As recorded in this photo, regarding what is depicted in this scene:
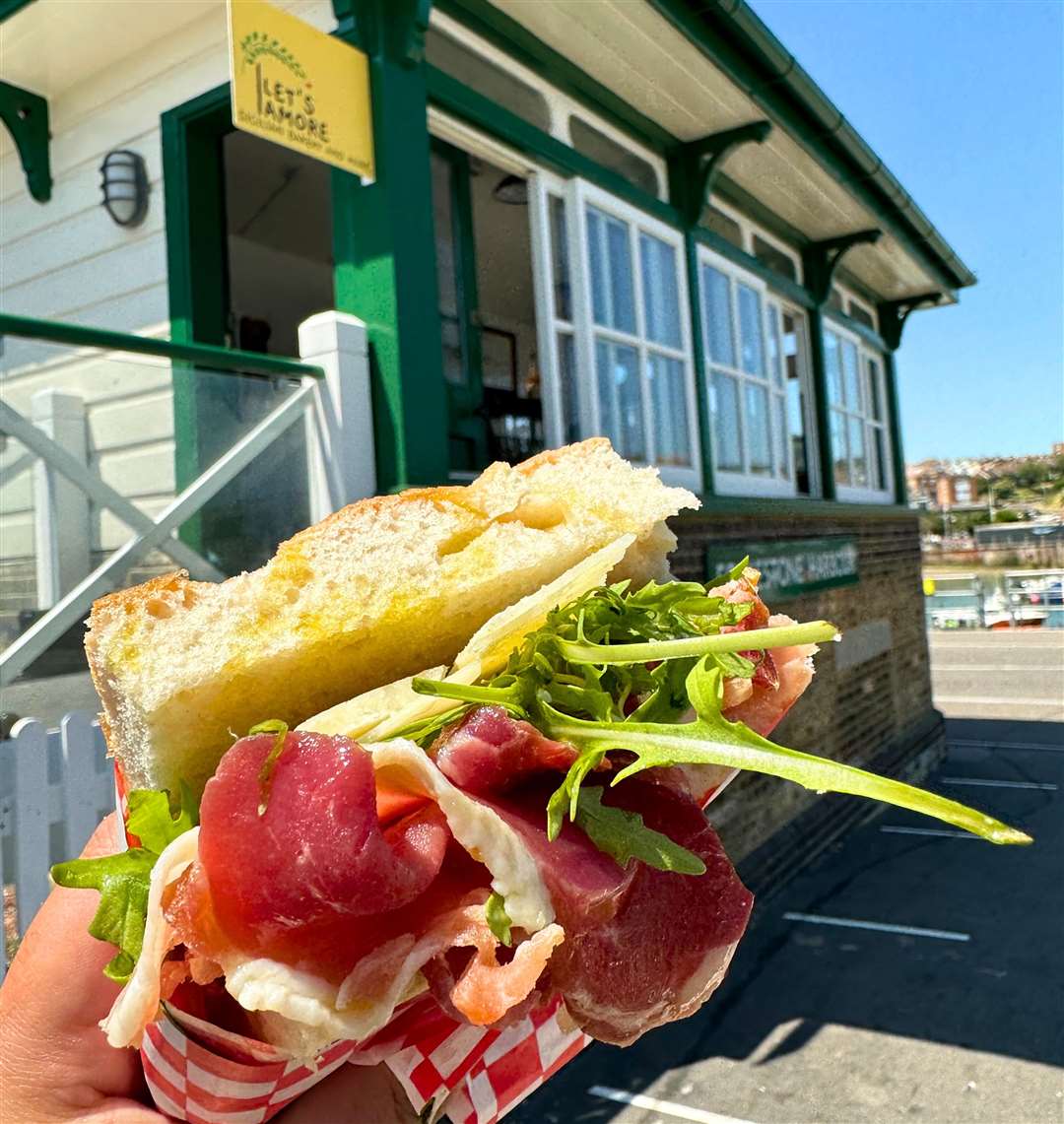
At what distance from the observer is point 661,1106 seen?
15.9 feet

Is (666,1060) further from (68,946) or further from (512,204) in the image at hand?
(512,204)

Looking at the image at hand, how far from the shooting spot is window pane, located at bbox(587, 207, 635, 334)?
603cm

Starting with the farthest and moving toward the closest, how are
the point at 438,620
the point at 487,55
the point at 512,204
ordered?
the point at 512,204
the point at 487,55
the point at 438,620

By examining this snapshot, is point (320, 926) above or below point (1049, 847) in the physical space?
above

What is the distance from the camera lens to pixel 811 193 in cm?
885

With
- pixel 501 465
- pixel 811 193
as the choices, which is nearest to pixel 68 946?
pixel 501 465

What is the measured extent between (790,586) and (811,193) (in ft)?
13.3

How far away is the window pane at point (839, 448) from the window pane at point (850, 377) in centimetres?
43

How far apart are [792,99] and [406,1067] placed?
25.6ft

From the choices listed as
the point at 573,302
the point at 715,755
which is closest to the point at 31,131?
the point at 573,302

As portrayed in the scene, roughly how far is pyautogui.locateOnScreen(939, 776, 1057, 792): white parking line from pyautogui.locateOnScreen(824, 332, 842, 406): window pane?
5.31 m

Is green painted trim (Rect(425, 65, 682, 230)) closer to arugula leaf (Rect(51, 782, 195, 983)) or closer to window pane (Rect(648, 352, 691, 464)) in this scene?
window pane (Rect(648, 352, 691, 464))

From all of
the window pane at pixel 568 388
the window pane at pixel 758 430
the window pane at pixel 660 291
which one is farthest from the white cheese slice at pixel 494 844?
the window pane at pixel 758 430

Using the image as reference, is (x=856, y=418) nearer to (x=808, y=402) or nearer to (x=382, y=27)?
(x=808, y=402)
